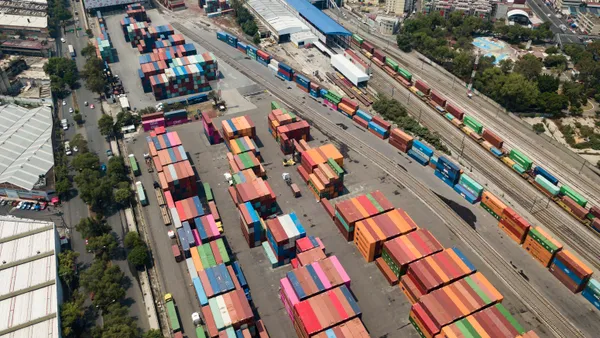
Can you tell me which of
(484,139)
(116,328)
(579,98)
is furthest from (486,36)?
(116,328)

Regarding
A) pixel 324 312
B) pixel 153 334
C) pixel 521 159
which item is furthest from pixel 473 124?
pixel 153 334

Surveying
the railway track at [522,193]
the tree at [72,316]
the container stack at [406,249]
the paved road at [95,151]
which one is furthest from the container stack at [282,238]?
the railway track at [522,193]

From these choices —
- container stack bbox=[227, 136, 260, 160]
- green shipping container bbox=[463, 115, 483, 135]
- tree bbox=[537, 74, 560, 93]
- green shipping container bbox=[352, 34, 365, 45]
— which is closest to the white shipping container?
green shipping container bbox=[352, 34, 365, 45]

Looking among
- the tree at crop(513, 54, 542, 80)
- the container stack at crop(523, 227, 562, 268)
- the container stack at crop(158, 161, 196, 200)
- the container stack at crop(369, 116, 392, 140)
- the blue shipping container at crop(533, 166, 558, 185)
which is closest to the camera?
the container stack at crop(523, 227, 562, 268)

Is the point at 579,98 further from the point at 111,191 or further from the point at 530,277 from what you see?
the point at 111,191

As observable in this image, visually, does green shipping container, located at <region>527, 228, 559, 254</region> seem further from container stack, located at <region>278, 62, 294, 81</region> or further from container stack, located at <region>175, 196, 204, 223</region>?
container stack, located at <region>278, 62, 294, 81</region>
